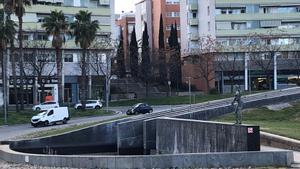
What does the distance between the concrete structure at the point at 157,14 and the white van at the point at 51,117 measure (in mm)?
62702

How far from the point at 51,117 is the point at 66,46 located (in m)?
32.4

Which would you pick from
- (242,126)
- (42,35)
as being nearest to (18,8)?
(42,35)

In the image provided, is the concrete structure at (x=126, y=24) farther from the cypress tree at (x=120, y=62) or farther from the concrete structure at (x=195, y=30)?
the cypress tree at (x=120, y=62)

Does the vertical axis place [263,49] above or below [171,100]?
above

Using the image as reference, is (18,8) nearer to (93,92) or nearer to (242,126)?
(93,92)

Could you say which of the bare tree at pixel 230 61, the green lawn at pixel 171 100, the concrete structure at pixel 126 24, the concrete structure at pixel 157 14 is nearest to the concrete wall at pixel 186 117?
the green lawn at pixel 171 100

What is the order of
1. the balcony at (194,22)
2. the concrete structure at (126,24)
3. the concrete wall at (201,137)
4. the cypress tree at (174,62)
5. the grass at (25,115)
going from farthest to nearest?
1. the concrete structure at (126,24)
2. the balcony at (194,22)
3. the cypress tree at (174,62)
4. the grass at (25,115)
5. the concrete wall at (201,137)

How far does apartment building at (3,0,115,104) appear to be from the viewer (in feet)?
277

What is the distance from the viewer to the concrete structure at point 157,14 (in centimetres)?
12394

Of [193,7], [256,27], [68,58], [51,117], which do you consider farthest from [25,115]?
[193,7]

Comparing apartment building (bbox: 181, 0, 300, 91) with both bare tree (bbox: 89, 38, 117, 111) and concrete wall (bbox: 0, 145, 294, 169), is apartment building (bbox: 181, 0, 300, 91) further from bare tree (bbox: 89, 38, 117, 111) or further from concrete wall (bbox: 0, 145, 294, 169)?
concrete wall (bbox: 0, 145, 294, 169)

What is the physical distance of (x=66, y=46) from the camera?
87.2 metres

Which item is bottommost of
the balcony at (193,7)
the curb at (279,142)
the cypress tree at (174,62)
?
the curb at (279,142)

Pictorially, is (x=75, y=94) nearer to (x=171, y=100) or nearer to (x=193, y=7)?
(x=171, y=100)
